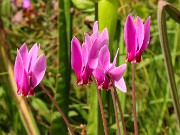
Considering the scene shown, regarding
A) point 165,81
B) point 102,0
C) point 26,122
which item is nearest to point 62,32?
point 26,122

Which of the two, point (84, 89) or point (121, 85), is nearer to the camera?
point (121, 85)

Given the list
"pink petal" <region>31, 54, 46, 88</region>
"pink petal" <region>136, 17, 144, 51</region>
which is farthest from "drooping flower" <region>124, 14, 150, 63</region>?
"pink petal" <region>31, 54, 46, 88</region>

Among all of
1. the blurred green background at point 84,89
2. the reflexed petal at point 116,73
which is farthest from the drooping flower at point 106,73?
the blurred green background at point 84,89

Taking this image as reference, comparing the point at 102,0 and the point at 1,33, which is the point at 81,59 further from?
the point at 1,33

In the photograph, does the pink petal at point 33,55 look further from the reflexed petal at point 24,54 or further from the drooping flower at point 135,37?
the drooping flower at point 135,37

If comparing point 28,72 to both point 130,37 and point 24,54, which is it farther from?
point 130,37

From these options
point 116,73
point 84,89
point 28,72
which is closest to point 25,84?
point 28,72
